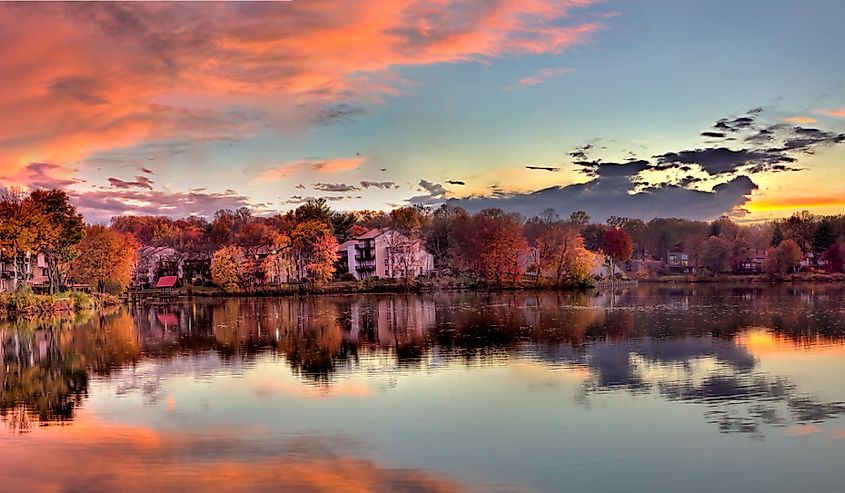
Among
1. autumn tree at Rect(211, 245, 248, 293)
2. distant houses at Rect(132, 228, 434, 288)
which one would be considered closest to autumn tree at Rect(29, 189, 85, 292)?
autumn tree at Rect(211, 245, 248, 293)

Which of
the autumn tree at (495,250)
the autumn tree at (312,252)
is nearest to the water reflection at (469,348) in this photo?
the autumn tree at (495,250)

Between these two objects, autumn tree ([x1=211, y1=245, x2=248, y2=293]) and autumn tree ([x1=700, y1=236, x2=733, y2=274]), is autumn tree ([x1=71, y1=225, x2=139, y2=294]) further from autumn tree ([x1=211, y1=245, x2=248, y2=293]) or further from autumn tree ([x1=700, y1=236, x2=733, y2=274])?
autumn tree ([x1=700, y1=236, x2=733, y2=274])

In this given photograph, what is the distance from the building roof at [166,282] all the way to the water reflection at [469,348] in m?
50.8

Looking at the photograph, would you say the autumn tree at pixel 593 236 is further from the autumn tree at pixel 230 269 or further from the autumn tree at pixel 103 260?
the autumn tree at pixel 103 260

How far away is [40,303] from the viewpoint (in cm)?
4866

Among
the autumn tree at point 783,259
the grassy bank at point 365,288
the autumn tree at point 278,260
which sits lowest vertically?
the grassy bank at point 365,288

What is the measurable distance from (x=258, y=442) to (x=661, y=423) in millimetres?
7405

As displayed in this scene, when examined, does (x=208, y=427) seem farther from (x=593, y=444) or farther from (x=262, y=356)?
(x=262, y=356)

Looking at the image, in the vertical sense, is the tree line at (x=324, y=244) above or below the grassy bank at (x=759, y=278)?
above

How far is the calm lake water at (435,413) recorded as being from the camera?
10.2 metres

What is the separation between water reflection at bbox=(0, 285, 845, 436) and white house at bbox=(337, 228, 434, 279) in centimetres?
4700

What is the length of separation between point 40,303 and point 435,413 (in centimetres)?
4380

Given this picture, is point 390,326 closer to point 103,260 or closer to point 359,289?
point 103,260

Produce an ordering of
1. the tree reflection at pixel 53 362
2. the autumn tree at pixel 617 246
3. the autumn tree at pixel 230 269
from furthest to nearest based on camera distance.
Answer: the autumn tree at pixel 617 246 < the autumn tree at pixel 230 269 < the tree reflection at pixel 53 362
